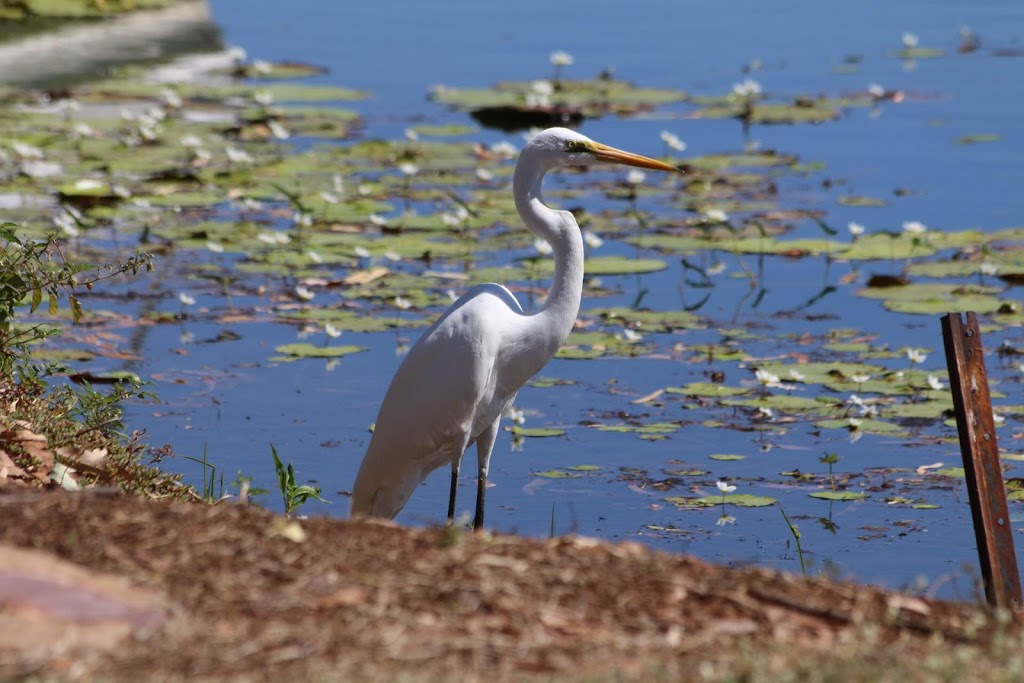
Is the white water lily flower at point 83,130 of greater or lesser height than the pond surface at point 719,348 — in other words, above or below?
above

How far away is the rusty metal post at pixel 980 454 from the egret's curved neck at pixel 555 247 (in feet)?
3.98

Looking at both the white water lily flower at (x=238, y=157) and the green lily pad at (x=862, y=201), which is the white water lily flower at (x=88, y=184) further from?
the green lily pad at (x=862, y=201)

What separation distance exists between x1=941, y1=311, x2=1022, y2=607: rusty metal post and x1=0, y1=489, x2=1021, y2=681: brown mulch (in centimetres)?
78

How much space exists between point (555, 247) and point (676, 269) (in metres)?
3.24

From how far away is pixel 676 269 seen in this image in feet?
26.3

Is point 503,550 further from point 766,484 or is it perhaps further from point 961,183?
point 961,183

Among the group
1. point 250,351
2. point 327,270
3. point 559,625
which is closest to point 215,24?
point 327,270

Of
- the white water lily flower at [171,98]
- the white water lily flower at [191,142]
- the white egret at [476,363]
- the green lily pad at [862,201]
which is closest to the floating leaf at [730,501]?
the white egret at [476,363]

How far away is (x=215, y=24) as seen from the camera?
53.0 ft

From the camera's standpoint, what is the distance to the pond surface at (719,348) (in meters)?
5.22

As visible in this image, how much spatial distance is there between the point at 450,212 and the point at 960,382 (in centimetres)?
517

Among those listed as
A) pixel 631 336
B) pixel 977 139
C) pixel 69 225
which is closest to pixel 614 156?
pixel 631 336

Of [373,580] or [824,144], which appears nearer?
[373,580]

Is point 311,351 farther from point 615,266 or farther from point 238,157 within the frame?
point 238,157
